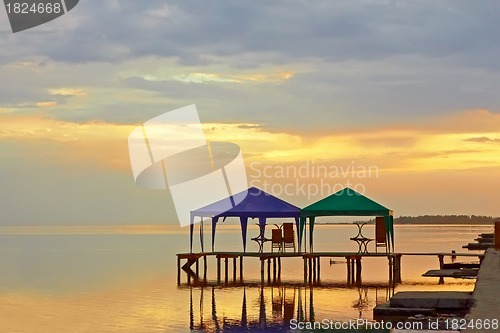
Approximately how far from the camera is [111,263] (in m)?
47.0

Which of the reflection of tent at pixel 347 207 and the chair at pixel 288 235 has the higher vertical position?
the reflection of tent at pixel 347 207

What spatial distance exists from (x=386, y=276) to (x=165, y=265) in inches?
546

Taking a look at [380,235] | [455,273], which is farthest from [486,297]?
[380,235]

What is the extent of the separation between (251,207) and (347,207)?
3414mm

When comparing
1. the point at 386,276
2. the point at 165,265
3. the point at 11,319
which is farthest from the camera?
the point at 165,265

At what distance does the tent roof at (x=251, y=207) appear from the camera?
95.5 ft

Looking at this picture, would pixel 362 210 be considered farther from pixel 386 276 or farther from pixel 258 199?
pixel 386 276

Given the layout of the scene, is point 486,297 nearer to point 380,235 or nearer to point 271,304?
point 271,304

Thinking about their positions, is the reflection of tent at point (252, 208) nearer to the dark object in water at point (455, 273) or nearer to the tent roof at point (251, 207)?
the tent roof at point (251, 207)

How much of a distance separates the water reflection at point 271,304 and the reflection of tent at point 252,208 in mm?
2390

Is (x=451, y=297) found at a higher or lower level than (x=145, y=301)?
higher

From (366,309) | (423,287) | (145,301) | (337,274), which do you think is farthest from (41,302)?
(337,274)
